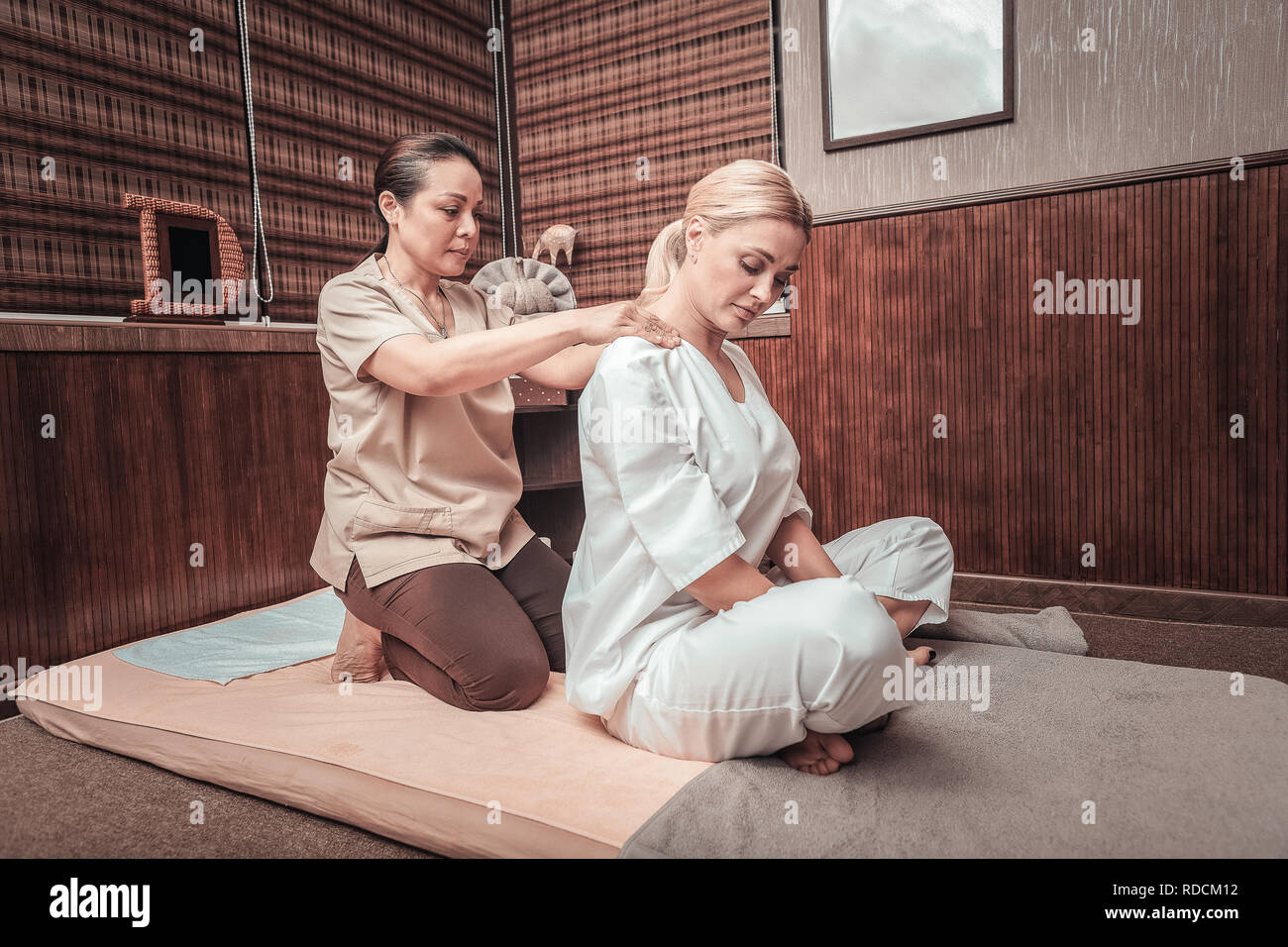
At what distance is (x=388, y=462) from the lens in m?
1.72

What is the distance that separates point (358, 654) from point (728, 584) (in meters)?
0.90

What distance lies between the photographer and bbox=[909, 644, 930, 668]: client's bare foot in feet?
5.82

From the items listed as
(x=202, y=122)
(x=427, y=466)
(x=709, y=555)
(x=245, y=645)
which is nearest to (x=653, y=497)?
(x=709, y=555)

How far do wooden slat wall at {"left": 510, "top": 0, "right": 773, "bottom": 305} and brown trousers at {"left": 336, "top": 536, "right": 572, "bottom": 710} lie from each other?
2.01 metres

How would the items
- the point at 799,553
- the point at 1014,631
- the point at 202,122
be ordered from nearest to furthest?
the point at 799,553, the point at 1014,631, the point at 202,122

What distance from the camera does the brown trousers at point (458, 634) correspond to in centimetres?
158

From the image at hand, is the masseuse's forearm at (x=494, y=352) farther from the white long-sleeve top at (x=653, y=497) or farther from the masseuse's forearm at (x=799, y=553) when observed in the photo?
the masseuse's forearm at (x=799, y=553)

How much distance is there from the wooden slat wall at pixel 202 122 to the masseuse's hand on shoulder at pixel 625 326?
1.64m

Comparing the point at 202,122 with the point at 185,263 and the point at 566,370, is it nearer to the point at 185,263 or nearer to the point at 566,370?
the point at 185,263

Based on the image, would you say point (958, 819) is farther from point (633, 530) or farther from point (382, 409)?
point (382, 409)
